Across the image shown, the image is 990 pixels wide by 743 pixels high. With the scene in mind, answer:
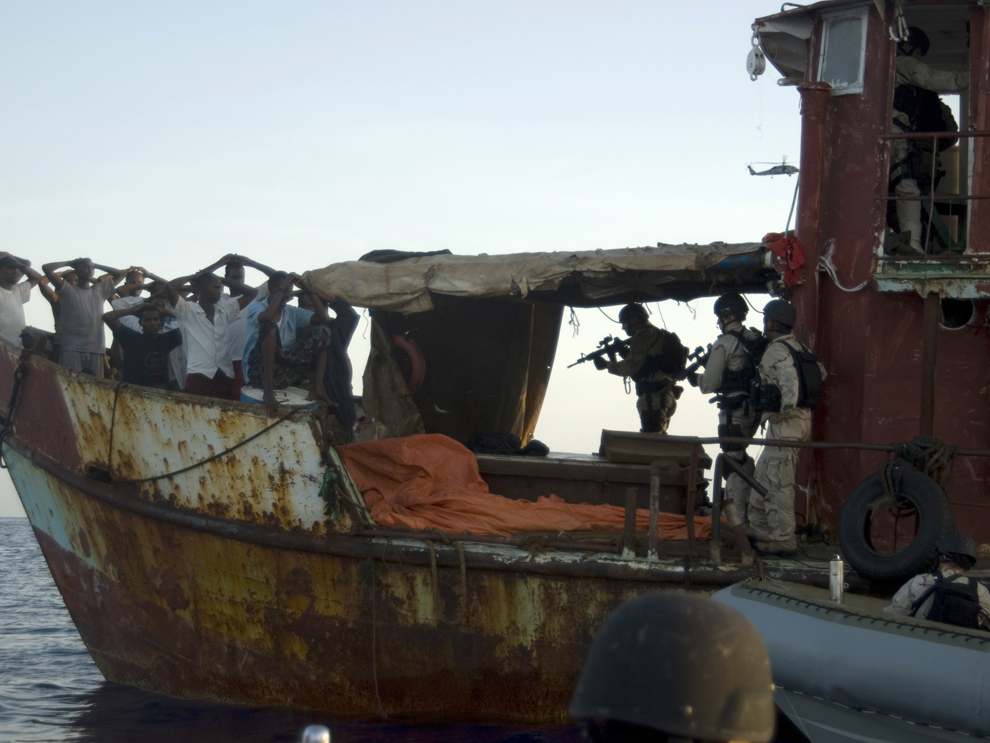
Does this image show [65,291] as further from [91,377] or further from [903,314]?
[903,314]

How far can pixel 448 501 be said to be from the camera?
23.9 ft

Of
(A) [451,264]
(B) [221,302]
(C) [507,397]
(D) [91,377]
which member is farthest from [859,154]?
(D) [91,377]

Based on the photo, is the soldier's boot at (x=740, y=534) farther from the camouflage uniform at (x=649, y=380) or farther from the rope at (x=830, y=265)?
the camouflage uniform at (x=649, y=380)

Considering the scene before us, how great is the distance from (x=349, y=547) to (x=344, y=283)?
7.55ft

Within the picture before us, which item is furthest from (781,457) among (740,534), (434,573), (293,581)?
(293,581)

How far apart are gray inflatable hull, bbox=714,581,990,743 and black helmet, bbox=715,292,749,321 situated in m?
2.36

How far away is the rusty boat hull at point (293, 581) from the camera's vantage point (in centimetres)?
643

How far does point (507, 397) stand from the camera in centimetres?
1035

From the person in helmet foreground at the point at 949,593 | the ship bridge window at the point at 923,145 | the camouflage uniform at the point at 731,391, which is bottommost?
the person in helmet foreground at the point at 949,593

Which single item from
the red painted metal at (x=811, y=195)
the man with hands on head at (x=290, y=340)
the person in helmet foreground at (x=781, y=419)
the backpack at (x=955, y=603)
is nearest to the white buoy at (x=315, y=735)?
the backpack at (x=955, y=603)

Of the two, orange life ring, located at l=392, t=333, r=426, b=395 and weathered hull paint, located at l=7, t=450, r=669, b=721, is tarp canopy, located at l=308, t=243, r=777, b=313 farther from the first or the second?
weathered hull paint, located at l=7, t=450, r=669, b=721

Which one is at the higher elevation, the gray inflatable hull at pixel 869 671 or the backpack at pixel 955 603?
the backpack at pixel 955 603

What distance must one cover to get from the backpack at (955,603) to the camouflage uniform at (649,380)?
4412mm

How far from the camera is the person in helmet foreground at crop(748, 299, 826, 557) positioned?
657 centimetres
